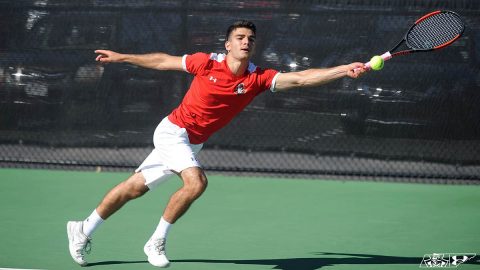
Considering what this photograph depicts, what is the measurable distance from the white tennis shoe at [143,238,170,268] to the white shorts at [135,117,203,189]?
0.41 metres

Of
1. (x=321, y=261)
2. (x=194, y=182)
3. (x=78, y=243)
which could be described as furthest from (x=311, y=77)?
(x=78, y=243)

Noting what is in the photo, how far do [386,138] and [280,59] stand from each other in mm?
1241

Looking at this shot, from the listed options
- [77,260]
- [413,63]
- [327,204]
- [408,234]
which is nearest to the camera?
[77,260]

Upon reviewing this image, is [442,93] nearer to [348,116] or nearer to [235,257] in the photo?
[348,116]

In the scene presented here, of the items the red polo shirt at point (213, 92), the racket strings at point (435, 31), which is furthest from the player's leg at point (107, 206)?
the racket strings at point (435, 31)

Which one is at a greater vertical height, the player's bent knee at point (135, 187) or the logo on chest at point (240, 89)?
the logo on chest at point (240, 89)

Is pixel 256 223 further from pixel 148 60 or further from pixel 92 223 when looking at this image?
pixel 148 60

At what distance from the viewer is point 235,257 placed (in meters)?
6.20

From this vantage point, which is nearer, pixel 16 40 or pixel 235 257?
pixel 235 257

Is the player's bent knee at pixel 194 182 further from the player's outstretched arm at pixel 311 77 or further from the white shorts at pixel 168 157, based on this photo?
the player's outstretched arm at pixel 311 77

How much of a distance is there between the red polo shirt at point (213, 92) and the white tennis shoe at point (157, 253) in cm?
78

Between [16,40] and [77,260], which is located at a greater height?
[16,40]

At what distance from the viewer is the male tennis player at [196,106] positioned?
6012mm

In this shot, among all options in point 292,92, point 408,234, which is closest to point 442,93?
point 292,92
